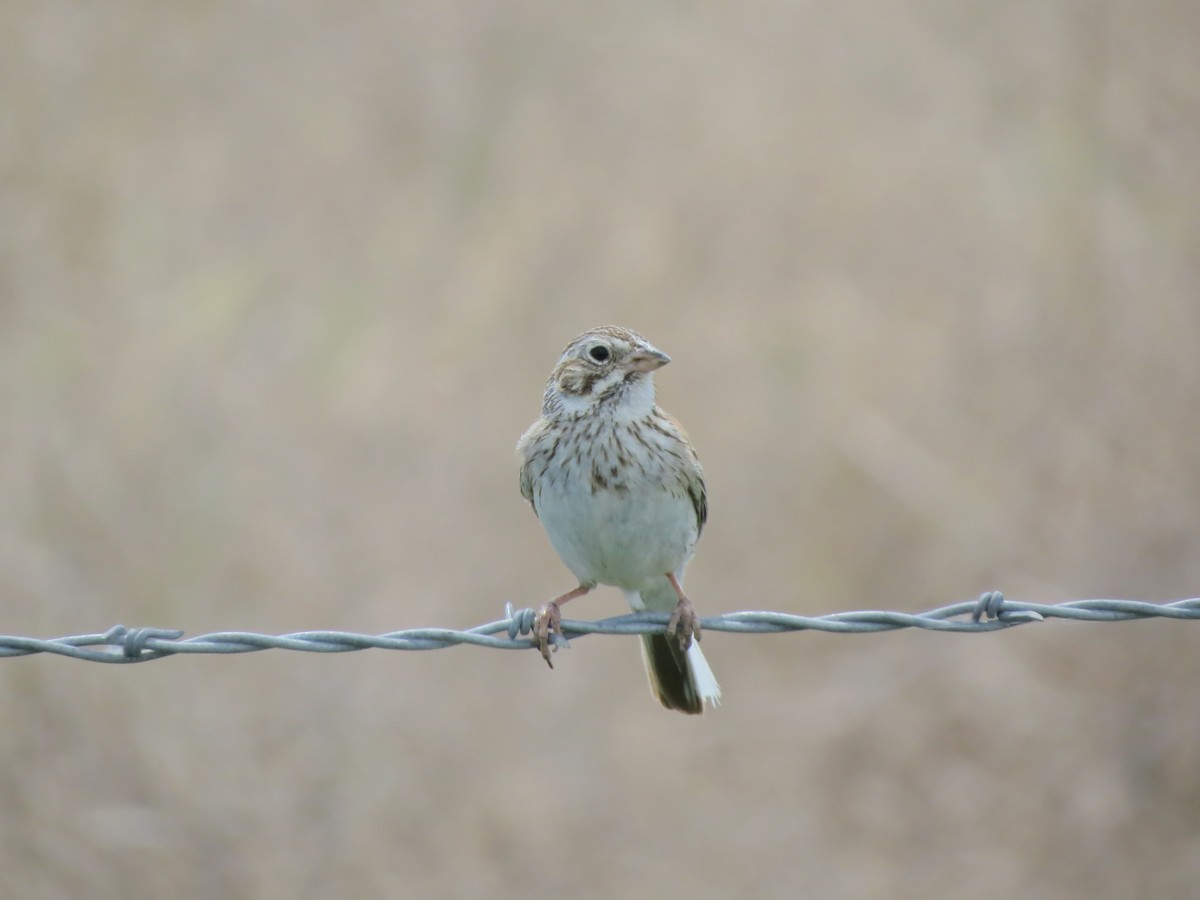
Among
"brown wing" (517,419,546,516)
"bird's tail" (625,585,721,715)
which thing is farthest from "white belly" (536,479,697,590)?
"bird's tail" (625,585,721,715)

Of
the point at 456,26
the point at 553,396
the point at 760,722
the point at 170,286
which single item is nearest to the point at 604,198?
the point at 456,26

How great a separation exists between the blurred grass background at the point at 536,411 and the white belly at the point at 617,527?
447cm

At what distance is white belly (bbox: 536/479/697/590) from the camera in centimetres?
574

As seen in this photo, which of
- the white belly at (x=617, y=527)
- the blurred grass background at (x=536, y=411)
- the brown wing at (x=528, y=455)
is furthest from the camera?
the blurred grass background at (x=536, y=411)

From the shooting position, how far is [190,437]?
11266 mm

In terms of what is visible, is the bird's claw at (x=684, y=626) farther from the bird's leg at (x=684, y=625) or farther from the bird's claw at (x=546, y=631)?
the bird's claw at (x=546, y=631)

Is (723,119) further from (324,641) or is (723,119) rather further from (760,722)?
(324,641)

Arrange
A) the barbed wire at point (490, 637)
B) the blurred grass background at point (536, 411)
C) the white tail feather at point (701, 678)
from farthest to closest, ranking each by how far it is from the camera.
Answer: the blurred grass background at point (536, 411) < the white tail feather at point (701, 678) < the barbed wire at point (490, 637)

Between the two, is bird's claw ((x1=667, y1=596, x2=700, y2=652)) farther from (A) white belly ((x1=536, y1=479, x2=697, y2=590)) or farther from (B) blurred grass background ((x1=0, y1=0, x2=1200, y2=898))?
(B) blurred grass background ((x1=0, y1=0, x2=1200, y2=898))

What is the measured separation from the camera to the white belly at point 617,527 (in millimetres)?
5742

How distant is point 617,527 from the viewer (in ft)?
18.8

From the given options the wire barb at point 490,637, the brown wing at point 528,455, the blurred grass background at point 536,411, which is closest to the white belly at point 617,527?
the brown wing at point 528,455

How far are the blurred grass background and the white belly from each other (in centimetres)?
447

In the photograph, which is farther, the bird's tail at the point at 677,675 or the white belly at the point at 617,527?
the bird's tail at the point at 677,675
